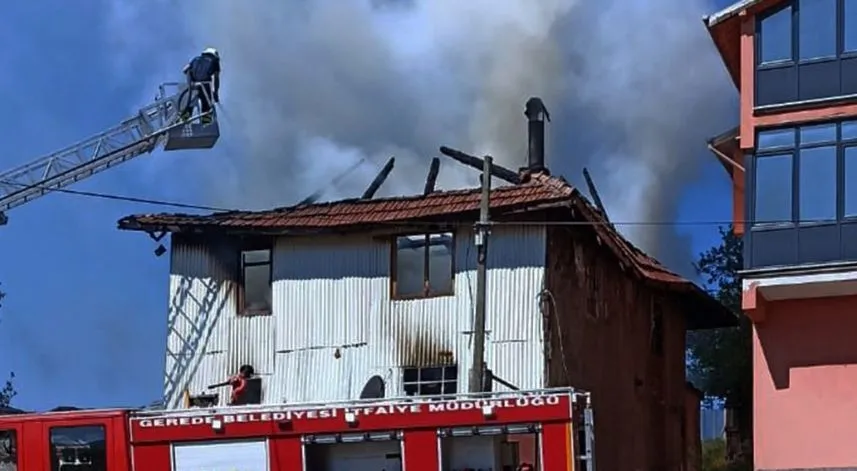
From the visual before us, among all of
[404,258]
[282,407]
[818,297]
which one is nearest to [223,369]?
[404,258]

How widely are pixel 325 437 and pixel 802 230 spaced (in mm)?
10863

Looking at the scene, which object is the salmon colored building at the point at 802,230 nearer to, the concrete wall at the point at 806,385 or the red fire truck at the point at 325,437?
the concrete wall at the point at 806,385

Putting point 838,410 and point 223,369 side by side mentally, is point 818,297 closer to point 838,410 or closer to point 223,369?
point 838,410

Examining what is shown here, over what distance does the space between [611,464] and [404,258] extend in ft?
21.6

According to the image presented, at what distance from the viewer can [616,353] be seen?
33.5 meters

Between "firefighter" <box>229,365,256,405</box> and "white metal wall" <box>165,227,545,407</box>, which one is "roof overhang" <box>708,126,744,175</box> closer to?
"white metal wall" <box>165,227,545,407</box>

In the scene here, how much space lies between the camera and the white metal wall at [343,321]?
28609mm

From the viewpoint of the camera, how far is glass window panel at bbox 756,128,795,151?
27109mm

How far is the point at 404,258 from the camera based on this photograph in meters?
29.9

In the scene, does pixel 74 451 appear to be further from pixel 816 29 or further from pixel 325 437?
pixel 816 29

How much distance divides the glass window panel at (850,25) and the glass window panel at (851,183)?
2022mm

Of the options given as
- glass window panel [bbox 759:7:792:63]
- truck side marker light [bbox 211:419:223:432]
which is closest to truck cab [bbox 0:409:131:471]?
truck side marker light [bbox 211:419:223:432]

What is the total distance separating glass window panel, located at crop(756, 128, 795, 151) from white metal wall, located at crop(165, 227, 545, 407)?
4603mm

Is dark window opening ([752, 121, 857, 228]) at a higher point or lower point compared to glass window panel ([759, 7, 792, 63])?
lower
